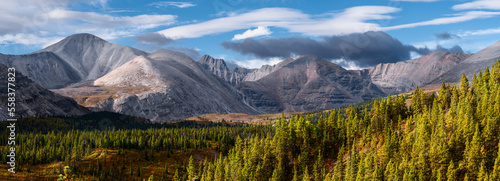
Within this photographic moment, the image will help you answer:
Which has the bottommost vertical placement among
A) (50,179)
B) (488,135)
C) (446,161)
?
(50,179)

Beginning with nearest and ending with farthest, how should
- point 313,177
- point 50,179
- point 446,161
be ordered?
1. point 446,161
2. point 313,177
3. point 50,179

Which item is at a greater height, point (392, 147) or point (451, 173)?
point (392, 147)

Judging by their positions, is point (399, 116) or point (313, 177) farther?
point (399, 116)

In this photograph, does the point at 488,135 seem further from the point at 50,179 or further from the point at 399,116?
the point at 50,179

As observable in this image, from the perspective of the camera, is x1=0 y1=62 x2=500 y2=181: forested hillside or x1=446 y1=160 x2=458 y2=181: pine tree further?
x1=0 y1=62 x2=500 y2=181: forested hillside

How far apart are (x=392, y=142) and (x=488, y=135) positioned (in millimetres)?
31188

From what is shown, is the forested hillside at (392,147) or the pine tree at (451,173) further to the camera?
the forested hillside at (392,147)

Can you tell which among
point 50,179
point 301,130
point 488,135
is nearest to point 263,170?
point 301,130

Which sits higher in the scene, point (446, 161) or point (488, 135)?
point (488, 135)

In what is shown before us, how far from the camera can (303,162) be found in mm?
154250

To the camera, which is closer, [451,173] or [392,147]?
[451,173]

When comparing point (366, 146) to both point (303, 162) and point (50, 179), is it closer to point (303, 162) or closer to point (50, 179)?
point (303, 162)

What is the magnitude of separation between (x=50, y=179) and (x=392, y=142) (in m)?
167

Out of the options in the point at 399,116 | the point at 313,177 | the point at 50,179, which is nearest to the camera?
the point at 313,177
